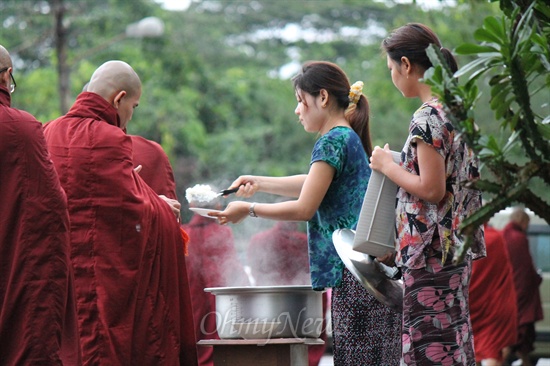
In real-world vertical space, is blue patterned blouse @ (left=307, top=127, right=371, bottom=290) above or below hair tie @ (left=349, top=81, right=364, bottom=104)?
below

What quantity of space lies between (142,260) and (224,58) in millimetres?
23580

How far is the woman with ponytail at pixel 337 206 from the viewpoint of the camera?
155 inches

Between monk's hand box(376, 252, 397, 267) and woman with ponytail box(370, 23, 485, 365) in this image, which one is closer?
woman with ponytail box(370, 23, 485, 365)

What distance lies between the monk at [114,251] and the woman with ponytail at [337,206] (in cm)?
49

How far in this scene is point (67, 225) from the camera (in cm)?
405

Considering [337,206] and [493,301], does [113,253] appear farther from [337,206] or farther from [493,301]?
[493,301]

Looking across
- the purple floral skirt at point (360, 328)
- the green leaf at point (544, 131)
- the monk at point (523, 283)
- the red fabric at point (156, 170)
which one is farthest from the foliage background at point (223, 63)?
the green leaf at point (544, 131)

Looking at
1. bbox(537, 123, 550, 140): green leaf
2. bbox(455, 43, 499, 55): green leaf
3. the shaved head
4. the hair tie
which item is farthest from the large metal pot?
bbox(455, 43, 499, 55): green leaf

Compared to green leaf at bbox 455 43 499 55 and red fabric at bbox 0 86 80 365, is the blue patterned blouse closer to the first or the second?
red fabric at bbox 0 86 80 365

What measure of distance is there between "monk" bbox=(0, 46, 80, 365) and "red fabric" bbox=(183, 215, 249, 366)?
3.14 metres

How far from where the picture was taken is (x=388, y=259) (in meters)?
3.77

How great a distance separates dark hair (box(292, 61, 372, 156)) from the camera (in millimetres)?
4195

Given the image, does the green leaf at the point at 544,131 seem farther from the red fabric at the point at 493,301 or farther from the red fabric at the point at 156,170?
the red fabric at the point at 493,301

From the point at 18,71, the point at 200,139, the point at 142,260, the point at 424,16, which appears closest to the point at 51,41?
the point at 18,71
